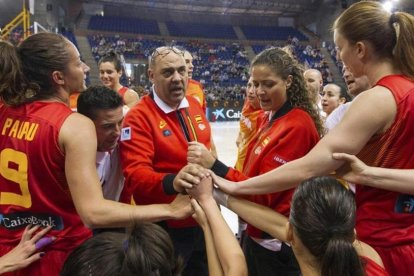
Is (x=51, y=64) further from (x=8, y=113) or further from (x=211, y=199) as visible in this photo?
(x=211, y=199)

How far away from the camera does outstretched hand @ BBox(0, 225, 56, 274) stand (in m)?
1.48

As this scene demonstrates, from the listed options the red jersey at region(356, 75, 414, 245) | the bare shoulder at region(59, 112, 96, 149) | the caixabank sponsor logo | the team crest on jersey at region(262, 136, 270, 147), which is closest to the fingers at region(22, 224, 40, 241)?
the bare shoulder at region(59, 112, 96, 149)

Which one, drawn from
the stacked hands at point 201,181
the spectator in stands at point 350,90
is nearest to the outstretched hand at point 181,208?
the stacked hands at point 201,181

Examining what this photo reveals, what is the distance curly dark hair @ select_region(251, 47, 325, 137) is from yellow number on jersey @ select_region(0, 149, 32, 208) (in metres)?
1.21

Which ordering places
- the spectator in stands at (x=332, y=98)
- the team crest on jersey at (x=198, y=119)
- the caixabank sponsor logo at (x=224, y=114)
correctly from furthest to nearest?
the caixabank sponsor logo at (x=224, y=114) < the spectator in stands at (x=332, y=98) < the team crest on jersey at (x=198, y=119)

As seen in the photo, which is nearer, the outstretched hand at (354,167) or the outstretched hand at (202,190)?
the outstretched hand at (354,167)

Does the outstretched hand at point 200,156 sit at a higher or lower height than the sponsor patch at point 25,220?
higher

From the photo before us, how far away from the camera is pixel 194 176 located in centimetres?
169

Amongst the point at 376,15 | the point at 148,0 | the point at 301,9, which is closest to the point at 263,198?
the point at 376,15

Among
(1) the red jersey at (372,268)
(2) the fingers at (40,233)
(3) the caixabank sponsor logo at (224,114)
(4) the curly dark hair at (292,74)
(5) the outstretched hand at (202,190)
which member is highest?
(3) the caixabank sponsor logo at (224,114)

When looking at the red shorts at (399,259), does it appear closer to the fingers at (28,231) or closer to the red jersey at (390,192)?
the red jersey at (390,192)

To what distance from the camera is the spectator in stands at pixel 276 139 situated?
1.84 metres

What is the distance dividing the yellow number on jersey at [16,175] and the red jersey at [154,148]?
0.53 meters

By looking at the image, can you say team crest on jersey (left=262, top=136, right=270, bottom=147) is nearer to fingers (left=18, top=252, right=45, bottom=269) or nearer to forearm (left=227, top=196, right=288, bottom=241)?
forearm (left=227, top=196, right=288, bottom=241)
